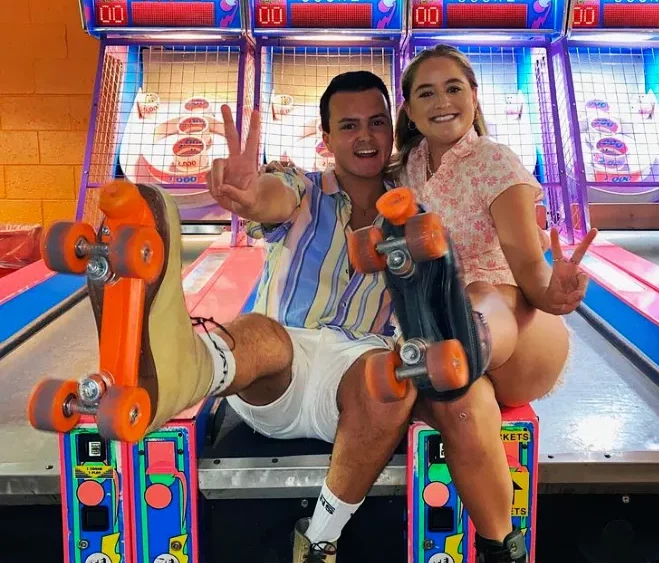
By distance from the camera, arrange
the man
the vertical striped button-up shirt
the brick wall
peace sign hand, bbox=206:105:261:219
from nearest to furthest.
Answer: the man < peace sign hand, bbox=206:105:261:219 < the vertical striped button-up shirt < the brick wall

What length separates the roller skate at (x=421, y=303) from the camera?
108 centimetres

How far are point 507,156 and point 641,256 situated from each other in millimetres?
1818

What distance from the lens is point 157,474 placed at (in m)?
1.37

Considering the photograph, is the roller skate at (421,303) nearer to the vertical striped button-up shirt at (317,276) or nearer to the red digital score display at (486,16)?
the vertical striped button-up shirt at (317,276)

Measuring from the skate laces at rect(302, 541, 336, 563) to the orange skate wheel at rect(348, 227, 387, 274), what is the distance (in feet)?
1.84

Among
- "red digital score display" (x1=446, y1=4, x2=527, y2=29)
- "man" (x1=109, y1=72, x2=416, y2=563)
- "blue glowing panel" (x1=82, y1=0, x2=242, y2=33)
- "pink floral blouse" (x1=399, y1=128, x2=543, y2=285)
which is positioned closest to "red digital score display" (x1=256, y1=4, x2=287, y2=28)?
"blue glowing panel" (x1=82, y1=0, x2=242, y2=33)

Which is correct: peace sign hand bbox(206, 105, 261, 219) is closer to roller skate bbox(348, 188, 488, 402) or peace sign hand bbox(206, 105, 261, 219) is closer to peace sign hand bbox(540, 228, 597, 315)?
roller skate bbox(348, 188, 488, 402)

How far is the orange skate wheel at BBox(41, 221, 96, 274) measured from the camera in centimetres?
112

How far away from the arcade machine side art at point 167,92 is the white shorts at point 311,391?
5.84 feet

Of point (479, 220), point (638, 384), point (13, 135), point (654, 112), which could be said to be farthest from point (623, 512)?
point (13, 135)

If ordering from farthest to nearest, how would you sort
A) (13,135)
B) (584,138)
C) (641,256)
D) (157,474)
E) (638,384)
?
(13,135) < (584,138) < (641,256) < (638,384) < (157,474)

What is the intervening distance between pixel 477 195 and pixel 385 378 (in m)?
0.54

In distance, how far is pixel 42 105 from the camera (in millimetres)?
4332

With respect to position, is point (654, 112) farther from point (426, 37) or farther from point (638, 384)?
point (638, 384)
